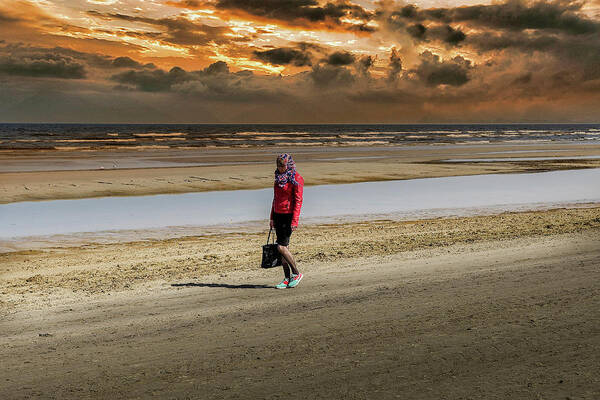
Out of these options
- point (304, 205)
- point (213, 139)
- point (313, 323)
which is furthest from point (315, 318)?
point (213, 139)

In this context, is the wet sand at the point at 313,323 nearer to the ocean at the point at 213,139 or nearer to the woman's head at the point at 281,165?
the woman's head at the point at 281,165

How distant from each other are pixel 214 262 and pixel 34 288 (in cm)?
315

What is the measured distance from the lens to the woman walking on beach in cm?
797

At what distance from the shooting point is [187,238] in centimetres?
1381

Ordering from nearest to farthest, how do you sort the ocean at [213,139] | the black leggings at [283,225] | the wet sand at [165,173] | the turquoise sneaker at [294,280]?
1. the black leggings at [283,225]
2. the turquoise sneaker at [294,280]
3. the wet sand at [165,173]
4. the ocean at [213,139]

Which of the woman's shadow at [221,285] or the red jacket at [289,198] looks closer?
the red jacket at [289,198]

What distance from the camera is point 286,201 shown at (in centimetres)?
809

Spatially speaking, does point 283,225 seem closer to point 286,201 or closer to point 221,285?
point 286,201

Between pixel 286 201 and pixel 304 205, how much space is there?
11929mm

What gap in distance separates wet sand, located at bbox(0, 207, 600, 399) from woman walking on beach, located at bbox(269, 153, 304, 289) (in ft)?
2.54

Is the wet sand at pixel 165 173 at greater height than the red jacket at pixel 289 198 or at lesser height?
lesser

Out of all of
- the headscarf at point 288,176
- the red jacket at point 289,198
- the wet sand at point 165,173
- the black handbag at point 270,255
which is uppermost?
the headscarf at point 288,176

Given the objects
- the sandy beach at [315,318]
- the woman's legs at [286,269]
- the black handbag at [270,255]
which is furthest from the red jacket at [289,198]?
the sandy beach at [315,318]

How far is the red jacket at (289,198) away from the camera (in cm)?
800
